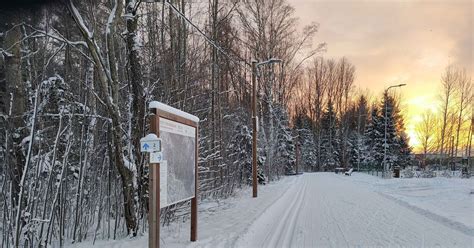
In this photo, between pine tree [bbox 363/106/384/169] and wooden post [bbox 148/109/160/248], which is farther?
pine tree [bbox 363/106/384/169]

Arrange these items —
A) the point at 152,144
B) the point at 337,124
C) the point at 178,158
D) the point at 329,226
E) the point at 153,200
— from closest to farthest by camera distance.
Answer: the point at 152,144 → the point at 153,200 → the point at 178,158 → the point at 329,226 → the point at 337,124

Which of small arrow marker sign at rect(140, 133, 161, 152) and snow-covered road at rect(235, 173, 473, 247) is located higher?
small arrow marker sign at rect(140, 133, 161, 152)

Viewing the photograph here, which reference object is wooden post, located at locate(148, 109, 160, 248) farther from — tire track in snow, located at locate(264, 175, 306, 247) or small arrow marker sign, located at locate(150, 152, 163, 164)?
tire track in snow, located at locate(264, 175, 306, 247)

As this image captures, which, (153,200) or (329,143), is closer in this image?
(153,200)

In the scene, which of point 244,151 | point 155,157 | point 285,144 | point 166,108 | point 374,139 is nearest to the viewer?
point 155,157

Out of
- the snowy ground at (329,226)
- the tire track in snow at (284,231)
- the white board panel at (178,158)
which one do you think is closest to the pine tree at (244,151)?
the snowy ground at (329,226)

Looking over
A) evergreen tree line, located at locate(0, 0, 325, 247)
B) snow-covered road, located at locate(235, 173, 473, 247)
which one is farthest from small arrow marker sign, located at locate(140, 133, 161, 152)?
snow-covered road, located at locate(235, 173, 473, 247)

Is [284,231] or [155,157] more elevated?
[155,157]

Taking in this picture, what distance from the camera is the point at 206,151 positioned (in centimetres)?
1329

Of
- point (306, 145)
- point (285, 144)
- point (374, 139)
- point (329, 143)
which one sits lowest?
point (306, 145)

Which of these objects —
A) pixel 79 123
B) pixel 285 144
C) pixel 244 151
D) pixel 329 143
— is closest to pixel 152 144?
pixel 79 123

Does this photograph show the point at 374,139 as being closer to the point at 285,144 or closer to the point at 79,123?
the point at 285,144

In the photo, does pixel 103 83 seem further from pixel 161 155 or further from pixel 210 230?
pixel 210 230

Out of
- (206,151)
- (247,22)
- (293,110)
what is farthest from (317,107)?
(206,151)
